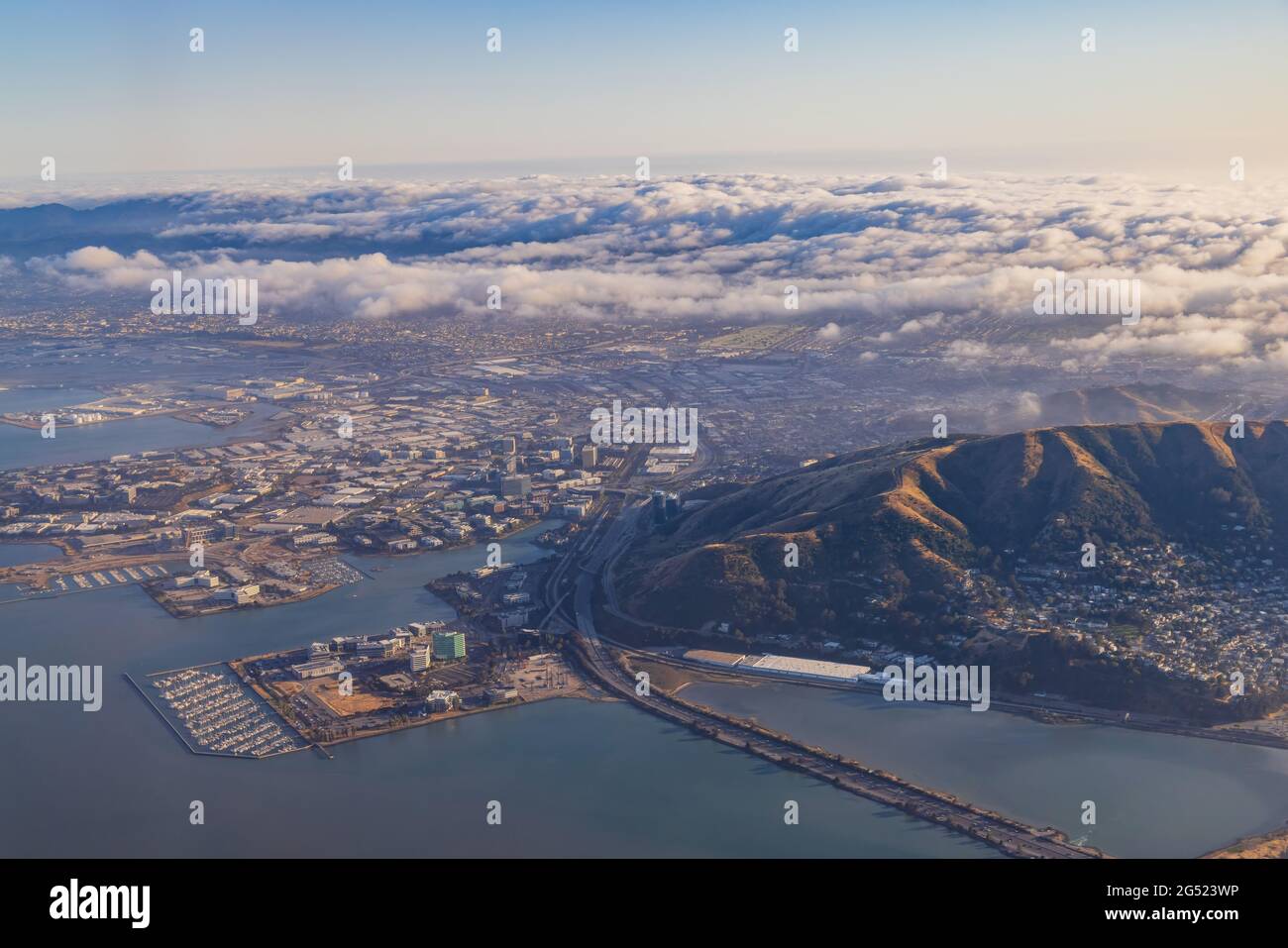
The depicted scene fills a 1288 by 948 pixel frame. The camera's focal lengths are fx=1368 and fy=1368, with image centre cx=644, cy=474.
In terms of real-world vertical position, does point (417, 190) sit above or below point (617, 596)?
above

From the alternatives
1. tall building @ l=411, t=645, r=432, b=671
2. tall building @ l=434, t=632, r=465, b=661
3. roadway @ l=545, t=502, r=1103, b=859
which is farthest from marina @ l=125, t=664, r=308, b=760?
roadway @ l=545, t=502, r=1103, b=859

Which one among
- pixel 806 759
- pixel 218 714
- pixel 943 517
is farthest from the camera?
pixel 943 517

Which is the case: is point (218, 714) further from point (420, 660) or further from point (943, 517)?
point (943, 517)

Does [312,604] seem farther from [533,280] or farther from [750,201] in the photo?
[750,201]

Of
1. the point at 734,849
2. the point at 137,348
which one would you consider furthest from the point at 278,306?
the point at 734,849

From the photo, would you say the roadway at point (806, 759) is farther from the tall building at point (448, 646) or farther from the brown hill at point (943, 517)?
the tall building at point (448, 646)

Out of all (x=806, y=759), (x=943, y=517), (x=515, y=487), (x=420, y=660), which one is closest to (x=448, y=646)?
(x=420, y=660)

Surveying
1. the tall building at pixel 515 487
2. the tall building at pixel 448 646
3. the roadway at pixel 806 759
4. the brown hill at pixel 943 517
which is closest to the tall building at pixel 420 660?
the tall building at pixel 448 646

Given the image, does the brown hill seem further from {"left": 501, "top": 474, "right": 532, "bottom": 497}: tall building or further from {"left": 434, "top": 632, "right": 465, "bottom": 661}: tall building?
{"left": 501, "top": 474, "right": 532, "bottom": 497}: tall building

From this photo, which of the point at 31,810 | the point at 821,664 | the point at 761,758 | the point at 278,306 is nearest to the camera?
the point at 31,810
